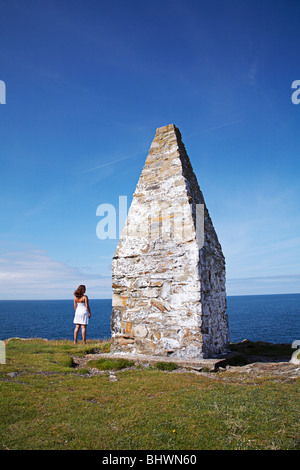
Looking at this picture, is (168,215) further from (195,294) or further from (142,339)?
(142,339)

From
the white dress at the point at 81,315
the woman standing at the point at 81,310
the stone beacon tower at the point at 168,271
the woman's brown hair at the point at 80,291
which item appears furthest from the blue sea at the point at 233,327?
the stone beacon tower at the point at 168,271

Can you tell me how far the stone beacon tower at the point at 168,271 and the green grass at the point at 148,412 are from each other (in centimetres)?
154

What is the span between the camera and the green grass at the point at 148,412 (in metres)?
3.11

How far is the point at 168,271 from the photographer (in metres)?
7.64

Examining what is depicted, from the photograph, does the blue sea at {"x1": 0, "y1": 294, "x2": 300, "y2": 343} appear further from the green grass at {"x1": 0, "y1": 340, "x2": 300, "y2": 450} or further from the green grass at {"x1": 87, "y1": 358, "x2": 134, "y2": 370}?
the green grass at {"x1": 0, "y1": 340, "x2": 300, "y2": 450}

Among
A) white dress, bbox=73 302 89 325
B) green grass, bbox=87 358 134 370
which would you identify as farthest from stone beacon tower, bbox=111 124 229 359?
white dress, bbox=73 302 89 325

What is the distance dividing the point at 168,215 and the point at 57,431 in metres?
5.76

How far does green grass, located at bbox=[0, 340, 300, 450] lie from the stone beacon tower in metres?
1.54

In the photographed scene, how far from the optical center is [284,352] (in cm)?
897

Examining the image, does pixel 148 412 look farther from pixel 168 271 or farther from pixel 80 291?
pixel 80 291

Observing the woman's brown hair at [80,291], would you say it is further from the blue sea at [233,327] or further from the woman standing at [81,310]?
the blue sea at [233,327]

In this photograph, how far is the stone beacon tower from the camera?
7219 mm

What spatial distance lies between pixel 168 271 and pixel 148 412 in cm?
408

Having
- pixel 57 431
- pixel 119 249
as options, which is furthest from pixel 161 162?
pixel 57 431
